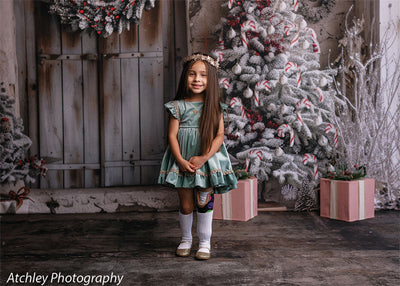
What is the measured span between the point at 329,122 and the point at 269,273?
6.54 feet

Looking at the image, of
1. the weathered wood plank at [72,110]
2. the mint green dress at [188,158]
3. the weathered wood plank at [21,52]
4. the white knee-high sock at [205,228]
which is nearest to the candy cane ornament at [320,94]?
the mint green dress at [188,158]

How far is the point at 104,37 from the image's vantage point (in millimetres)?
3379

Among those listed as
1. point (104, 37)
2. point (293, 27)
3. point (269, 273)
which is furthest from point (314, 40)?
point (269, 273)

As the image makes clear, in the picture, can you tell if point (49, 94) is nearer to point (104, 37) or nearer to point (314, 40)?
point (104, 37)

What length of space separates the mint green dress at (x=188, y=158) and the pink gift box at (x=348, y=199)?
129 cm

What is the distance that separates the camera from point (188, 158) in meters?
2.06

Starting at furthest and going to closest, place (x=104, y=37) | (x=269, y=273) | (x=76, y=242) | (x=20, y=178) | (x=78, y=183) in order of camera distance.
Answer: (x=78, y=183), (x=104, y=37), (x=20, y=178), (x=76, y=242), (x=269, y=273)

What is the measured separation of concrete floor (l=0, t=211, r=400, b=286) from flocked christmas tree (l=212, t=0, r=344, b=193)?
54 centimetres

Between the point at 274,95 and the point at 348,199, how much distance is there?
1146 millimetres

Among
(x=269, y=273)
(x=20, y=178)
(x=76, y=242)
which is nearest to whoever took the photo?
(x=269, y=273)

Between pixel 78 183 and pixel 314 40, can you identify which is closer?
pixel 314 40

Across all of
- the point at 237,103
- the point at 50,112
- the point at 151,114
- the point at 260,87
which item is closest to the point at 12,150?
the point at 50,112

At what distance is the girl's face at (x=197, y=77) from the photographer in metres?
2.05

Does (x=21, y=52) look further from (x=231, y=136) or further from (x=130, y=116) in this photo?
(x=231, y=136)
